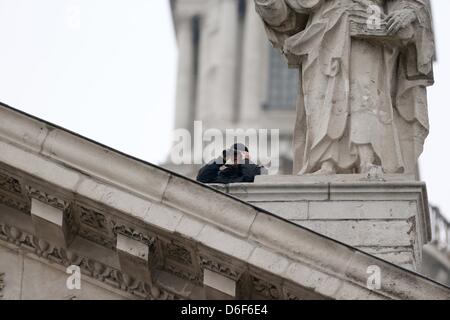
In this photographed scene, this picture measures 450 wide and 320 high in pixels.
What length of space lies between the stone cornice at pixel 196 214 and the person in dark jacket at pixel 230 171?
2504mm

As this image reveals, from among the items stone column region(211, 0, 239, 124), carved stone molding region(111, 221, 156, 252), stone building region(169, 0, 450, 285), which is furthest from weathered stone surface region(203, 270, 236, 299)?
stone column region(211, 0, 239, 124)

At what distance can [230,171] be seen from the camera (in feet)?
93.8

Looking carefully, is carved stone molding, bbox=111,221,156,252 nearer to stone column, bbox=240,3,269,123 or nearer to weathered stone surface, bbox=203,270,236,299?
weathered stone surface, bbox=203,270,236,299

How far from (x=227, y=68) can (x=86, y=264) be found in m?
63.1

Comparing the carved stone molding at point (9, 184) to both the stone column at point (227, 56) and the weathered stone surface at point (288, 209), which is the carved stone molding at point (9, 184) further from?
the stone column at point (227, 56)

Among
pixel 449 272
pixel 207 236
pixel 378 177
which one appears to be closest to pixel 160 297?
pixel 207 236

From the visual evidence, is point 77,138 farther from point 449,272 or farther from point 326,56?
point 449,272

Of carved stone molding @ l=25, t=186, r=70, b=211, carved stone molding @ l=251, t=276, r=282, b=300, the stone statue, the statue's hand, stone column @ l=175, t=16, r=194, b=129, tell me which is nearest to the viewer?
carved stone molding @ l=251, t=276, r=282, b=300

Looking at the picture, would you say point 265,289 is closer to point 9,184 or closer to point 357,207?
point 357,207

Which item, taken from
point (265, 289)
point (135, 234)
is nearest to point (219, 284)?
point (265, 289)

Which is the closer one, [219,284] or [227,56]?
[219,284]

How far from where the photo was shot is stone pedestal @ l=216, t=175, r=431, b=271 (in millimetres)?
26656

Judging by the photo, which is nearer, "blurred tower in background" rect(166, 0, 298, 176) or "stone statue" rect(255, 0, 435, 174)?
"stone statue" rect(255, 0, 435, 174)
